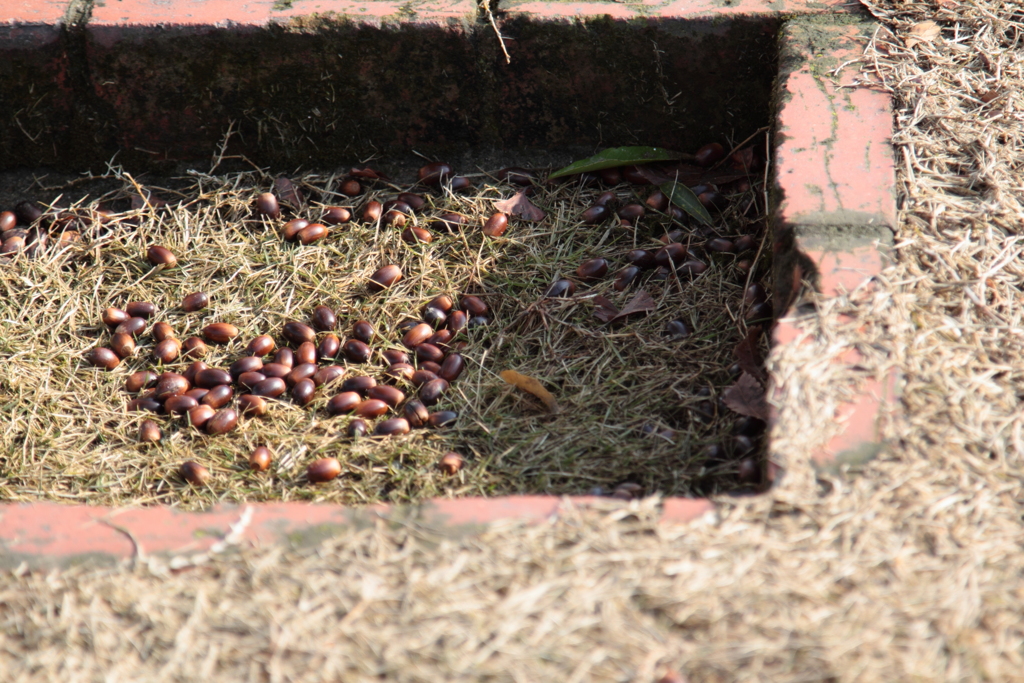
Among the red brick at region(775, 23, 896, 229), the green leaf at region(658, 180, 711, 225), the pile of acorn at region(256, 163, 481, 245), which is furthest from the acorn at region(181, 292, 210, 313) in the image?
the red brick at region(775, 23, 896, 229)

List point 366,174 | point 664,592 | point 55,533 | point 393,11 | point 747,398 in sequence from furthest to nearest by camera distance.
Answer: point 366,174, point 393,11, point 747,398, point 55,533, point 664,592

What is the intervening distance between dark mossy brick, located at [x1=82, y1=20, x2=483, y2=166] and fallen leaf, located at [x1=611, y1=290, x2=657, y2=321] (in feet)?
2.64

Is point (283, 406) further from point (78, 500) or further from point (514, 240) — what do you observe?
point (514, 240)

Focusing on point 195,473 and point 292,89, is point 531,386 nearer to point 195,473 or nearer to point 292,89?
point 195,473

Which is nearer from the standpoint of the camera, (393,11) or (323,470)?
(323,470)

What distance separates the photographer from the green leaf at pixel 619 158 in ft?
8.35

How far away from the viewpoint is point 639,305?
2207 mm

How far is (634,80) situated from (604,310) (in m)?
0.75

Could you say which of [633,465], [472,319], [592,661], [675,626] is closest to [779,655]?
[675,626]

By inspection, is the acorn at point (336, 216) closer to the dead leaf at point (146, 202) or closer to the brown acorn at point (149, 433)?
the dead leaf at point (146, 202)

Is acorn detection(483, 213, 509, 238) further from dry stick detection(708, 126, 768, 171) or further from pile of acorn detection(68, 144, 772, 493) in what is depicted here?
dry stick detection(708, 126, 768, 171)

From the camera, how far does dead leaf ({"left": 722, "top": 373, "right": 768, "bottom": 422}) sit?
1846mm

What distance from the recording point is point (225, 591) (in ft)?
4.53

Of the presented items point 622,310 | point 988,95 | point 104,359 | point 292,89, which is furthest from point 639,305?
point 104,359
